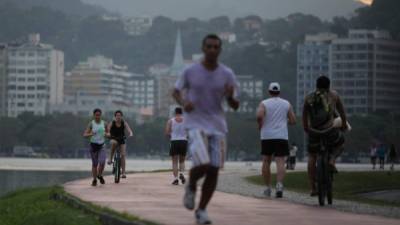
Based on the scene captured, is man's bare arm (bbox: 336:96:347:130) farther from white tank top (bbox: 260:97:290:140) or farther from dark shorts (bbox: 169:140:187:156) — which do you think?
dark shorts (bbox: 169:140:187:156)

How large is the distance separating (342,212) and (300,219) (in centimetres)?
178

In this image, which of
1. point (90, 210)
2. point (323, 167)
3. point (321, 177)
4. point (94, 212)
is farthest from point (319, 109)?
point (94, 212)

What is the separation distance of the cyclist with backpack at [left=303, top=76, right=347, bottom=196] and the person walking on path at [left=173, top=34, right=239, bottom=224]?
195 inches

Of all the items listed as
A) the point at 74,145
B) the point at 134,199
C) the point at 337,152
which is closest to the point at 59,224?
the point at 134,199

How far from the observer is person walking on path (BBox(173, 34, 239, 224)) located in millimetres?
14133

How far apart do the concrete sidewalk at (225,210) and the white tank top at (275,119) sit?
1.03m

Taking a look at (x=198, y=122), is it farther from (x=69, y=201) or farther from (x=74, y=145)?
(x=74, y=145)

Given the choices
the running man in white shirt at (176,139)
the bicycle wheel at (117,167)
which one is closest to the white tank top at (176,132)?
the running man in white shirt at (176,139)

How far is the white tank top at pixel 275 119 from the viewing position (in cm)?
2077

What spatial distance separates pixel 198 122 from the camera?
14.2 meters

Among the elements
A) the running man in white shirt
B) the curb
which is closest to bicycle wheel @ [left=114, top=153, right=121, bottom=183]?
the running man in white shirt

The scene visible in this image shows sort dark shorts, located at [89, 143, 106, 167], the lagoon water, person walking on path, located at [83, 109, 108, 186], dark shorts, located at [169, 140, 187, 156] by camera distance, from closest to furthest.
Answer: person walking on path, located at [83, 109, 108, 186] < dark shorts, located at [89, 143, 106, 167] < dark shorts, located at [169, 140, 187, 156] < the lagoon water

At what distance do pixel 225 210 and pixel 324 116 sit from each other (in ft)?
8.04

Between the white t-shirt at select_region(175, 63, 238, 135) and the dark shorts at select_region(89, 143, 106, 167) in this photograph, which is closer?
the white t-shirt at select_region(175, 63, 238, 135)
